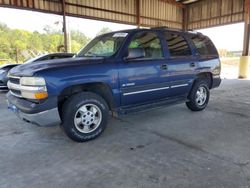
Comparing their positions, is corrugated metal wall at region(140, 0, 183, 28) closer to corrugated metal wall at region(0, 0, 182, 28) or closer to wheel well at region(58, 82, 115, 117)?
corrugated metal wall at region(0, 0, 182, 28)

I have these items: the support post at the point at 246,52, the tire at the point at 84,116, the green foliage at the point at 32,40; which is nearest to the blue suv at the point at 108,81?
the tire at the point at 84,116

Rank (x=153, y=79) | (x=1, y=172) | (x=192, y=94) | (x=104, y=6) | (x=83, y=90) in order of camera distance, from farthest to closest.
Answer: (x=104, y=6) < (x=192, y=94) < (x=153, y=79) < (x=83, y=90) < (x=1, y=172)

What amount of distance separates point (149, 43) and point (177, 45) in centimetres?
77

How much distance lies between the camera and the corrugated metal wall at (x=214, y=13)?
577 inches

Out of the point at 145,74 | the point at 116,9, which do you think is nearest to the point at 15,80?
the point at 145,74

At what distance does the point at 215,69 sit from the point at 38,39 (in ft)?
108

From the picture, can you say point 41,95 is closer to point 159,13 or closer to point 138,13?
point 138,13

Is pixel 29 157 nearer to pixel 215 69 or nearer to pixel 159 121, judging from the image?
pixel 159 121

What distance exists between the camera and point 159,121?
4.52 metres

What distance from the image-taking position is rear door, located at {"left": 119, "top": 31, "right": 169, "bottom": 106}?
3783 millimetres

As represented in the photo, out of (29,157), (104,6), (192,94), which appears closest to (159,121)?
(192,94)

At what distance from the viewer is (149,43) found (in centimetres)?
425

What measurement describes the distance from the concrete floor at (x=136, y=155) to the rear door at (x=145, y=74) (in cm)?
59

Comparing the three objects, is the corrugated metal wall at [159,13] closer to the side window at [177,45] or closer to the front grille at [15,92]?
the side window at [177,45]
